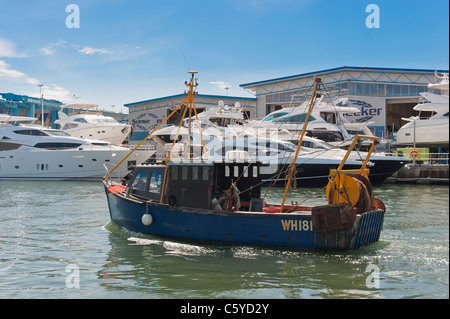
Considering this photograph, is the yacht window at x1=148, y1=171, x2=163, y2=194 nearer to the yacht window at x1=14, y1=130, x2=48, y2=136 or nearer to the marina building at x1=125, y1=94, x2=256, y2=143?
the yacht window at x1=14, y1=130, x2=48, y2=136

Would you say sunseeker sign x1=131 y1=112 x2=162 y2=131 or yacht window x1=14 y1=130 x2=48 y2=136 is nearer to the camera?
yacht window x1=14 y1=130 x2=48 y2=136

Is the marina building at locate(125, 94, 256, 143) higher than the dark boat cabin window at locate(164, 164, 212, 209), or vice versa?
the marina building at locate(125, 94, 256, 143)

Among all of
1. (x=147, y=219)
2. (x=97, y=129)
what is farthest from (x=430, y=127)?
(x=97, y=129)

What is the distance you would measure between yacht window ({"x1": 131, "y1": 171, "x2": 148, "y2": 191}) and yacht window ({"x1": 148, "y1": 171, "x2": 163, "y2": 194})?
→ 0.31m

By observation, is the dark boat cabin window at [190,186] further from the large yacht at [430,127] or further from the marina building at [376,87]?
the marina building at [376,87]

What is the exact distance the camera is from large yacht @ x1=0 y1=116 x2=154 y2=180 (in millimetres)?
35281

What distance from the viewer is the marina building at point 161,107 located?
193 feet

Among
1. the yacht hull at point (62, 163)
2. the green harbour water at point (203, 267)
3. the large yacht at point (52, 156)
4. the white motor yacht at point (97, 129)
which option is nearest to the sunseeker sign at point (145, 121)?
the white motor yacht at point (97, 129)

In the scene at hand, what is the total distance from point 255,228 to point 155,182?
341cm

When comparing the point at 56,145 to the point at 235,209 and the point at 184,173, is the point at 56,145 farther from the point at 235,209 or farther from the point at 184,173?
the point at 235,209

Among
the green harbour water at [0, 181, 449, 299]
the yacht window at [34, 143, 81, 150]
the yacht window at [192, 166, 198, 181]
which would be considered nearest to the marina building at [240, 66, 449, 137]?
the yacht window at [34, 143, 81, 150]

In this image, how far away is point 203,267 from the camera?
9.45m
